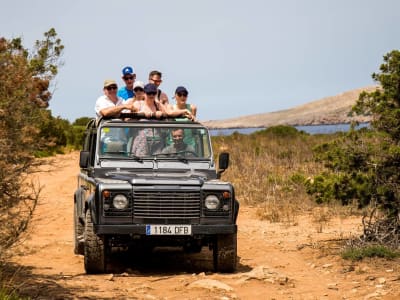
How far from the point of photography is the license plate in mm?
9289

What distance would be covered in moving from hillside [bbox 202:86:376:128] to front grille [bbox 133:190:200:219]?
120952 millimetres

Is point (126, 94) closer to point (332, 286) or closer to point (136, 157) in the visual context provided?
point (136, 157)

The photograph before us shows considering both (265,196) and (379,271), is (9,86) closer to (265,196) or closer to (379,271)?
(379,271)

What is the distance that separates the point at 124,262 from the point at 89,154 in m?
1.59

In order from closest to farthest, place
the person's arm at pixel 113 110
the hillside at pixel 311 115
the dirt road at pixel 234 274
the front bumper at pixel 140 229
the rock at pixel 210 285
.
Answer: the dirt road at pixel 234 274 → the rock at pixel 210 285 → the front bumper at pixel 140 229 → the person's arm at pixel 113 110 → the hillside at pixel 311 115

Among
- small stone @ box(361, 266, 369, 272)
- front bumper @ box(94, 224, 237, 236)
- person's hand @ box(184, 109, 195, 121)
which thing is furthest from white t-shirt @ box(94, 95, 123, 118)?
small stone @ box(361, 266, 369, 272)

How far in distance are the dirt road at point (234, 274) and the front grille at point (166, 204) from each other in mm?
741

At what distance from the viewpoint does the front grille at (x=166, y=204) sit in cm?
931

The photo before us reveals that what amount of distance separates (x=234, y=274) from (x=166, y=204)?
3.98 feet

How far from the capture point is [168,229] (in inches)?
367

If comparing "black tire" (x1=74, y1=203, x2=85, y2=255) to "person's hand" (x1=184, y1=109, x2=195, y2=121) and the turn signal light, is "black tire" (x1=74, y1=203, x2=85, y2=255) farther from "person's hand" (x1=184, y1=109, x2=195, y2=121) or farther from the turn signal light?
the turn signal light

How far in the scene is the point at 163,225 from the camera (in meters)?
9.33

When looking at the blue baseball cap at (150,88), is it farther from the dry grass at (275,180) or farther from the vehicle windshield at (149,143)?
the dry grass at (275,180)

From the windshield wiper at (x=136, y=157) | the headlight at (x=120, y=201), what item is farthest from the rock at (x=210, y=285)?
the windshield wiper at (x=136, y=157)
